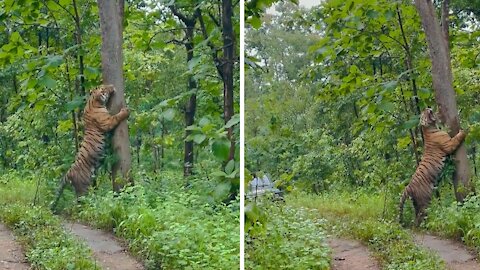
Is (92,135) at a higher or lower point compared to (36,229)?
higher

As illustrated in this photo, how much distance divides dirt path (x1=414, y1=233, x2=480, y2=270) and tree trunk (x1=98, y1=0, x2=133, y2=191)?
2.74 ft

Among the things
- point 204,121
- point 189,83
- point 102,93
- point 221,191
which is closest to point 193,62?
point 189,83

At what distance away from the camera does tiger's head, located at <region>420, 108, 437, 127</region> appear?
1592 millimetres

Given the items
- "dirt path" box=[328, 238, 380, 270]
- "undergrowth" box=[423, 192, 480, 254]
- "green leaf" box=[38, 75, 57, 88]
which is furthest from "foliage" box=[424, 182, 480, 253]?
"green leaf" box=[38, 75, 57, 88]

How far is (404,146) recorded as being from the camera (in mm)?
1597

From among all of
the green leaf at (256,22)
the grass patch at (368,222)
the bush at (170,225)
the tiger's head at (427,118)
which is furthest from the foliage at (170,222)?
the tiger's head at (427,118)

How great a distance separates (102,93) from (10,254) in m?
0.49

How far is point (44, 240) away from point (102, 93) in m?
0.42

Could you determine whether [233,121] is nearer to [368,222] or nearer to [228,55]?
[228,55]

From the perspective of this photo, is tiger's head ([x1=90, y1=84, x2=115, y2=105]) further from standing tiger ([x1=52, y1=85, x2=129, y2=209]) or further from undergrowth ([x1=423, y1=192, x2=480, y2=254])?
undergrowth ([x1=423, y1=192, x2=480, y2=254])

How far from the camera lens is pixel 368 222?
1.60m

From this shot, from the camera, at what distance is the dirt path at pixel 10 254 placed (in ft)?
4.88

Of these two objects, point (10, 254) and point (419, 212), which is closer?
point (10, 254)

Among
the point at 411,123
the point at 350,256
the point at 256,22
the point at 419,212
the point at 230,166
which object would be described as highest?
the point at 256,22
